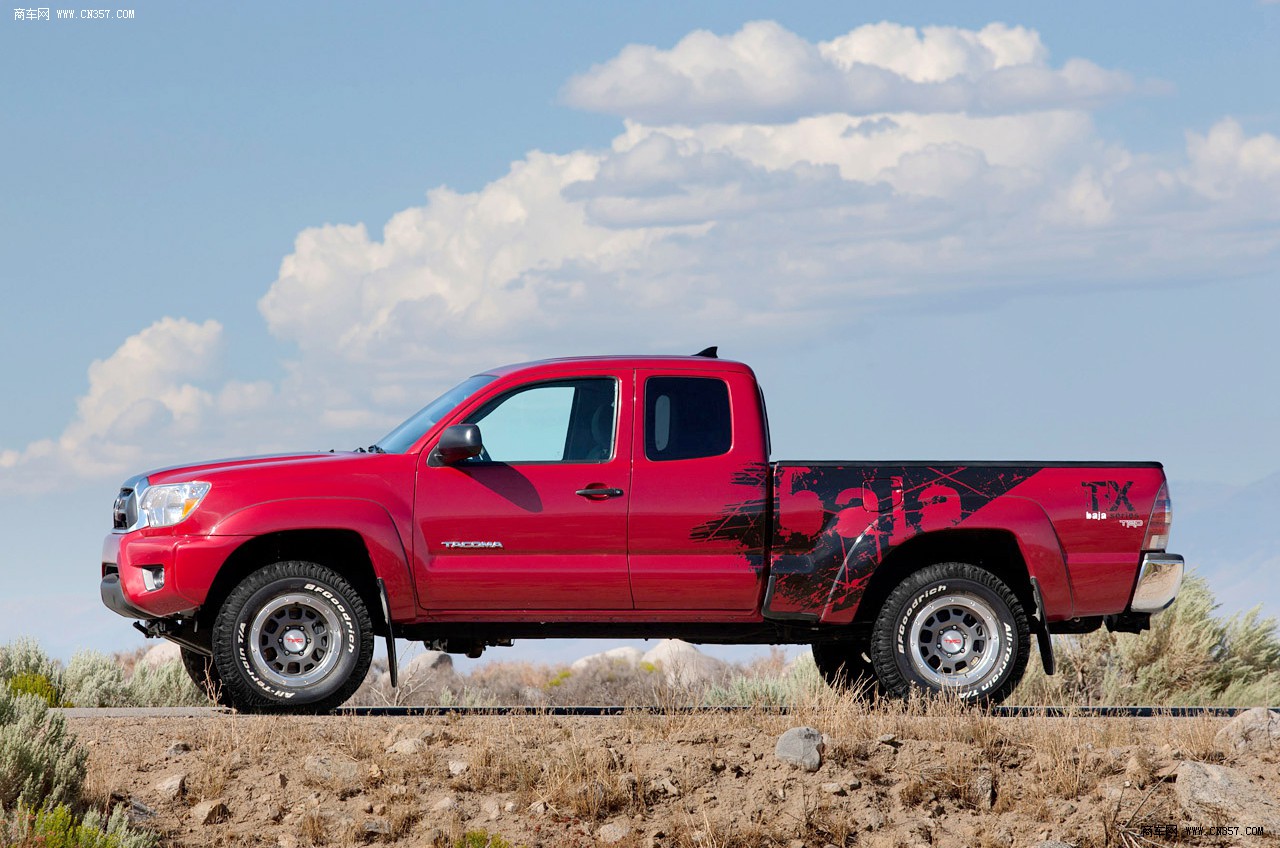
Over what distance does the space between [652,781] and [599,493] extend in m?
2.10

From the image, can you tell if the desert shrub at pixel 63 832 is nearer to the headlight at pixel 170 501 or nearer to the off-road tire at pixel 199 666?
the headlight at pixel 170 501

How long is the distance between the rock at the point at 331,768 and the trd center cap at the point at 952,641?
4.24 meters

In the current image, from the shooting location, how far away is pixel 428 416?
1098 cm

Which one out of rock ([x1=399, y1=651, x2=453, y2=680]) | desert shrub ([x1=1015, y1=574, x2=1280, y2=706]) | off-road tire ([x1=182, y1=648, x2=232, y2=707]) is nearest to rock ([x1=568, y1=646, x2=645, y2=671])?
rock ([x1=399, y1=651, x2=453, y2=680])

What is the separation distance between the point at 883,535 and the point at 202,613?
15.7 feet

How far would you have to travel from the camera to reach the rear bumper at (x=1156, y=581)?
11102mm

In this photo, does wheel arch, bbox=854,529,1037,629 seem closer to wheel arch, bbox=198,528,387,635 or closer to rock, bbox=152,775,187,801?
wheel arch, bbox=198,528,387,635

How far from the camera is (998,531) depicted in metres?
11.1

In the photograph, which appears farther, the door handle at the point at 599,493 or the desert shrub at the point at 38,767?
the door handle at the point at 599,493

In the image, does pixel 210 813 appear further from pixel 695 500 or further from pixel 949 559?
pixel 949 559

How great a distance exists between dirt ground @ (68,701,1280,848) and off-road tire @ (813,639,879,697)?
217 cm

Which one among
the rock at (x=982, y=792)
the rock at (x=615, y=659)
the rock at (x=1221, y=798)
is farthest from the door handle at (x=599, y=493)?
the rock at (x=615, y=659)

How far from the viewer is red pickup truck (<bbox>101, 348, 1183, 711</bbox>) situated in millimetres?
10453

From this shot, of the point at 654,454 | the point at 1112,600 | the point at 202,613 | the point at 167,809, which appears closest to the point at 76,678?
the point at 202,613
